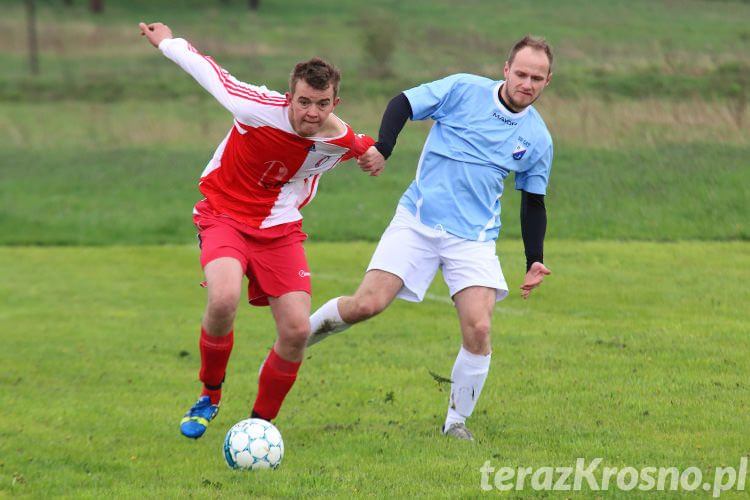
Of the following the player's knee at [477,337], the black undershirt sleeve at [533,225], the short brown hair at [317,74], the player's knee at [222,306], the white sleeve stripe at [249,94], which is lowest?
the player's knee at [477,337]

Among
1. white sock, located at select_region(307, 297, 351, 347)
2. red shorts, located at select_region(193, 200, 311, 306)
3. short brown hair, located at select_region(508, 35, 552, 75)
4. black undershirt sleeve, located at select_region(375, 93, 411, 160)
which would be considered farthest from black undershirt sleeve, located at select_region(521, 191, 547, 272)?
red shorts, located at select_region(193, 200, 311, 306)

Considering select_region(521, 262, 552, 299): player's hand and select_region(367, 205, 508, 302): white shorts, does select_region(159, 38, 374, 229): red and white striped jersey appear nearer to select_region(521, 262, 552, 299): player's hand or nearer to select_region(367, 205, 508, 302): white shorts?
select_region(367, 205, 508, 302): white shorts

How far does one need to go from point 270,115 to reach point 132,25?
55.2 m

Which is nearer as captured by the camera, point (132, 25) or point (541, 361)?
point (541, 361)

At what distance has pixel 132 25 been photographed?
58.3 m

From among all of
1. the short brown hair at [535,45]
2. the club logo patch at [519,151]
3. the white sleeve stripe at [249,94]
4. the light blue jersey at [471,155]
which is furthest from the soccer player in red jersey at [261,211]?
the short brown hair at [535,45]

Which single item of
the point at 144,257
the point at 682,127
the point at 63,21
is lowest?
the point at 63,21

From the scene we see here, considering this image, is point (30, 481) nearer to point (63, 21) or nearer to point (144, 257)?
point (144, 257)

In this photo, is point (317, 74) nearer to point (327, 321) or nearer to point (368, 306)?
point (368, 306)

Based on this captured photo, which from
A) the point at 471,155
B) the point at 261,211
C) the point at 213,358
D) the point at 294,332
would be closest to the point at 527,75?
the point at 471,155

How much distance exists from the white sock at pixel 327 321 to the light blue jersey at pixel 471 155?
893mm

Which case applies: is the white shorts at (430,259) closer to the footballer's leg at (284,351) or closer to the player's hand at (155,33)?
the footballer's leg at (284,351)

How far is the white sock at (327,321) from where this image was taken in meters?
6.86

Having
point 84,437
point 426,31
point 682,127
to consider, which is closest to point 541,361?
point 84,437
